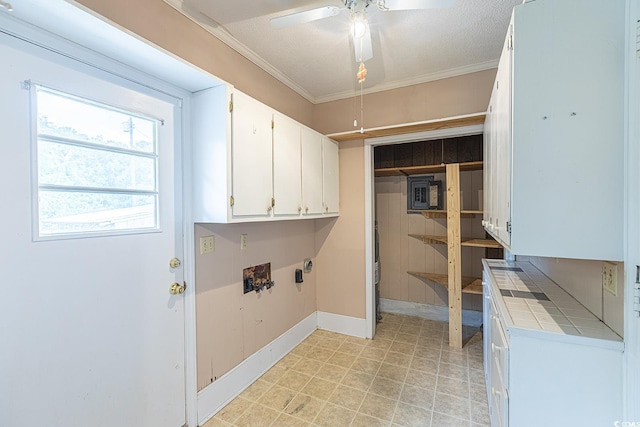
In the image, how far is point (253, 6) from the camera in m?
1.74

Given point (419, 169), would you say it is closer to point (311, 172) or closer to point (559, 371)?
point (311, 172)

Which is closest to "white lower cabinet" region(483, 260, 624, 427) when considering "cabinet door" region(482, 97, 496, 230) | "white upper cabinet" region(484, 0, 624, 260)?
"white upper cabinet" region(484, 0, 624, 260)

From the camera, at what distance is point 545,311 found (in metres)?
1.28

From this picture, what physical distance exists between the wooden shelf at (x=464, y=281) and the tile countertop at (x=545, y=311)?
3.71 feet

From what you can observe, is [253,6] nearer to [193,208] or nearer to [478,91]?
[193,208]

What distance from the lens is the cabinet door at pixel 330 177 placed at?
2.88m

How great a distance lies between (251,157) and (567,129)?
1.67m

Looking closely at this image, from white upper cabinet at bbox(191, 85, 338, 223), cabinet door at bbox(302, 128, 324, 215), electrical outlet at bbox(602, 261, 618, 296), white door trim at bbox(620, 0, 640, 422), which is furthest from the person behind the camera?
cabinet door at bbox(302, 128, 324, 215)

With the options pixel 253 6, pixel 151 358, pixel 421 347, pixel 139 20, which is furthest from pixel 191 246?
pixel 421 347

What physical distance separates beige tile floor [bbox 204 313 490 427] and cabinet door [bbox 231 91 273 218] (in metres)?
1.45

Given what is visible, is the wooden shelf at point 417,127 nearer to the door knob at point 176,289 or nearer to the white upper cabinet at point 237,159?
the white upper cabinet at point 237,159

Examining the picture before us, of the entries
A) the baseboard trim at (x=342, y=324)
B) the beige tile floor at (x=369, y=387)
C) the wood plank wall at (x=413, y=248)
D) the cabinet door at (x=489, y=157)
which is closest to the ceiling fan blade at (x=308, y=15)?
the cabinet door at (x=489, y=157)

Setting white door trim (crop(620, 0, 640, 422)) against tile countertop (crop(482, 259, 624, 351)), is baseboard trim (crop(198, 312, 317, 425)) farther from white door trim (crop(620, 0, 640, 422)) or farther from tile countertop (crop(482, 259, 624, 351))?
white door trim (crop(620, 0, 640, 422))

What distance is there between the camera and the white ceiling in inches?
69.7
